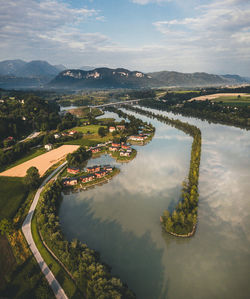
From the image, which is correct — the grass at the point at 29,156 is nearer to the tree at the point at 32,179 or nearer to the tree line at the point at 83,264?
the tree at the point at 32,179

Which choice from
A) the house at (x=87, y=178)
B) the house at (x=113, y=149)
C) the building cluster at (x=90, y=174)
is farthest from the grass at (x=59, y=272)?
the house at (x=113, y=149)

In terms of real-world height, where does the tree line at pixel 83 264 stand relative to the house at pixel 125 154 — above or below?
above

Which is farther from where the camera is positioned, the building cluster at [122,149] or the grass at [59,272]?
the building cluster at [122,149]

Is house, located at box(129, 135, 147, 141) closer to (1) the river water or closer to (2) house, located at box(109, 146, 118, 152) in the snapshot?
(2) house, located at box(109, 146, 118, 152)

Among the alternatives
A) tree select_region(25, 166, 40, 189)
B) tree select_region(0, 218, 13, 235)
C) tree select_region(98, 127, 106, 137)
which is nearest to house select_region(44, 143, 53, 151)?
tree select_region(98, 127, 106, 137)

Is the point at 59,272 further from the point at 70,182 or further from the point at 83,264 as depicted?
the point at 70,182

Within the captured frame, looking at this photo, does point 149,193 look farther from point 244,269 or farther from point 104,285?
point 104,285

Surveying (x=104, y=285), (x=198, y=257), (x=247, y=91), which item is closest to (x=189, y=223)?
(x=198, y=257)
